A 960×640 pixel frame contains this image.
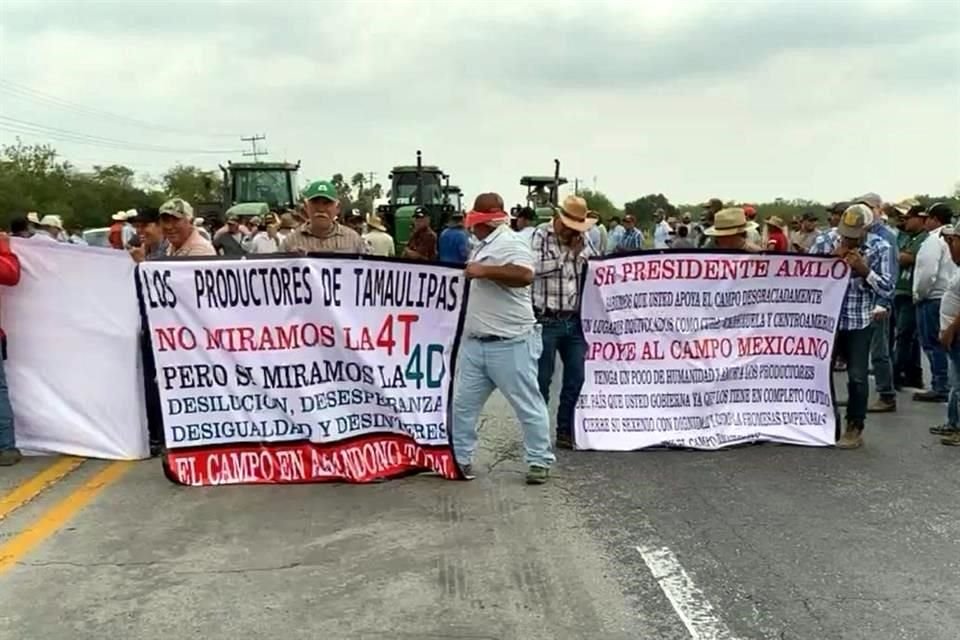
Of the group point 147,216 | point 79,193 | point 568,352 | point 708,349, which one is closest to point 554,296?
point 568,352

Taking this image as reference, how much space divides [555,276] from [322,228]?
1664 mm

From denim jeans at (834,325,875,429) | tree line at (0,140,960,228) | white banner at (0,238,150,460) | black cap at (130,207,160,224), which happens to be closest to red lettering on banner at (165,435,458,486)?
white banner at (0,238,150,460)

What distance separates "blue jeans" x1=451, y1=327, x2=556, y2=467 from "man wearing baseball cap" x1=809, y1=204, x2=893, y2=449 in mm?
2545

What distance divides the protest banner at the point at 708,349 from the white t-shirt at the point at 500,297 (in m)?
1.20

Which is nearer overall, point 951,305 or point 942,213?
point 951,305

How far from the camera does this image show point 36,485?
636 cm

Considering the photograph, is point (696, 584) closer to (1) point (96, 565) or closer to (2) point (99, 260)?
(1) point (96, 565)

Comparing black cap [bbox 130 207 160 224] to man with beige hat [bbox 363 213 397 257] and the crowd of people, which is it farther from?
man with beige hat [bbox 363 213 397 257]

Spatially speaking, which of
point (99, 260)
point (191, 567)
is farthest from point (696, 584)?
point (99, 260)

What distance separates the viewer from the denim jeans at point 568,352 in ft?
24.1

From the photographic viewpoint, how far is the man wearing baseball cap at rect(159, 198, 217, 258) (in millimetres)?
6730

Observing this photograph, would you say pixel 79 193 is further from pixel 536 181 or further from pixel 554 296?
pixel 554 296

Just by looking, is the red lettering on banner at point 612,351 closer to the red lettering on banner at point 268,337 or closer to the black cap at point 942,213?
the red lettering on banner at point 268,337

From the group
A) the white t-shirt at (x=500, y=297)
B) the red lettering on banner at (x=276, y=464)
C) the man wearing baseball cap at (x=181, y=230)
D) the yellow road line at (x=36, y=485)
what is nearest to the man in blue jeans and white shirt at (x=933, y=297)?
the white t-shirt at (x=500, y=297)
